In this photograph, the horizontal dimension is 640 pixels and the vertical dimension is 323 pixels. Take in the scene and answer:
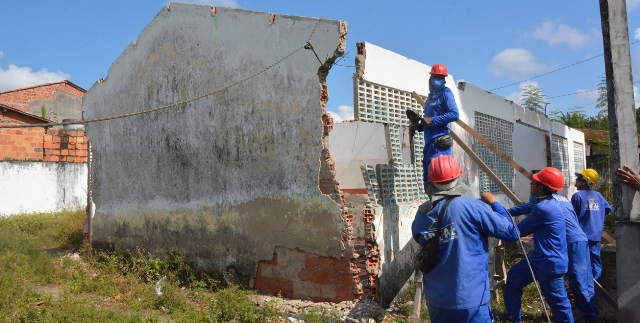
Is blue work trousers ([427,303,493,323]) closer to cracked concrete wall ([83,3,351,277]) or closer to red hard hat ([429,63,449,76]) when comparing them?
cracked concrete wall ([83,3,351,277])

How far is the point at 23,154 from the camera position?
14867mm

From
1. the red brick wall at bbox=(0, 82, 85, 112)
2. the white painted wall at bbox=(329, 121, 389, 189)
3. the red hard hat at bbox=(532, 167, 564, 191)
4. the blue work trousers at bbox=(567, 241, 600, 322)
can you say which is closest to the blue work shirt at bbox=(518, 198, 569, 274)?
Result: the red hard hat at bbox=(532, 167, 564, 191)

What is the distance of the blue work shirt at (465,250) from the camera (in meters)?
3.35

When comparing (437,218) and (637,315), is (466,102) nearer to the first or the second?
(637,315)

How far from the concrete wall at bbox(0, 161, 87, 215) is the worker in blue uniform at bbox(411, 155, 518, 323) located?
48.3ft

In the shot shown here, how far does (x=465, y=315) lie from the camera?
3.36m

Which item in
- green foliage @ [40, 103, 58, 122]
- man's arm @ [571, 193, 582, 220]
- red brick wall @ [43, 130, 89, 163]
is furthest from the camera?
green foliage @ [40, 103, 58, 122]

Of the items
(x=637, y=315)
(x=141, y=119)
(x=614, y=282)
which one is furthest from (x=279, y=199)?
(x=614, y=282)

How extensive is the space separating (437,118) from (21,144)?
545 inches

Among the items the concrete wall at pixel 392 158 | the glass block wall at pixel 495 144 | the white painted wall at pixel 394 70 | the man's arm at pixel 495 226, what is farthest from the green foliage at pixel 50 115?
the man's arm at pixel 495 226

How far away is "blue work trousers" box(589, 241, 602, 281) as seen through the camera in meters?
5.98

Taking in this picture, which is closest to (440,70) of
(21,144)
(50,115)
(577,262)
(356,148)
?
(577,262)

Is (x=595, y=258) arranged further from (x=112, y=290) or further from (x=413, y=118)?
(x=112, y=290)

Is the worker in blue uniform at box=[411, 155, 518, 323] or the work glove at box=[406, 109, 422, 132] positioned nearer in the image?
the worker in blue uniform at box=[411, 155, 518, 323]
